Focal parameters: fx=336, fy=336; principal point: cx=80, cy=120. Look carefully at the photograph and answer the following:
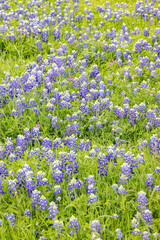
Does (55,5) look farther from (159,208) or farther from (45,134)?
(159,208)

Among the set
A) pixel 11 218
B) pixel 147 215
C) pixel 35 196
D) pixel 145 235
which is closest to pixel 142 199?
pixel 147 215

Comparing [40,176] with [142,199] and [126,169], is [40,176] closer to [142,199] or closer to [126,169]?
[126,169]

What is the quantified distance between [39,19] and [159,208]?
7.34 metres

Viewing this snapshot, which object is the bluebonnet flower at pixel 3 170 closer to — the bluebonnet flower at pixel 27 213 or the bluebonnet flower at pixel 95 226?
the bluebonnet flower at pixel 27 213

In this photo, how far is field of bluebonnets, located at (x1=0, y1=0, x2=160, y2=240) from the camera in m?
3.52

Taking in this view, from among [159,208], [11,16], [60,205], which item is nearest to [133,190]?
[159,208]

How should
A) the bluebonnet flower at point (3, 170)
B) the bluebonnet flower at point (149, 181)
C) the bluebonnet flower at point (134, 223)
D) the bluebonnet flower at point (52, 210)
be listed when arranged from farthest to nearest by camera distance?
the bluebonnet flower at point (3, 170) < the bluebonnet flower at point (149, 181) < the bluebonnet flower at point (52, 210) < the bluebonnet flower at point (134, 223)

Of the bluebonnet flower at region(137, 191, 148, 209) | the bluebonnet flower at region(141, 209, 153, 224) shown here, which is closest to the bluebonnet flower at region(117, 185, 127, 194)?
the bluebonnet flower at region(137, 191, 148, 209)

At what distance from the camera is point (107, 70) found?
23.3 feet

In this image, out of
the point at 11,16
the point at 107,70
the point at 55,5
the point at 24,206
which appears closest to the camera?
the point at 24,206

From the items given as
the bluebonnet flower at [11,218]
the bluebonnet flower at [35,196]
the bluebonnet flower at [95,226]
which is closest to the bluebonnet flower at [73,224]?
the bluebonnet flower at [95,226]

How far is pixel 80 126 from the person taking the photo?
5.32 metres

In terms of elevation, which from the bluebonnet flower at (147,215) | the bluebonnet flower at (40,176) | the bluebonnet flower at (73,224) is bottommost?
the bluebonnet flower at (73,224)

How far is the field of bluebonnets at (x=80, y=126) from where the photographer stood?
3.52m
